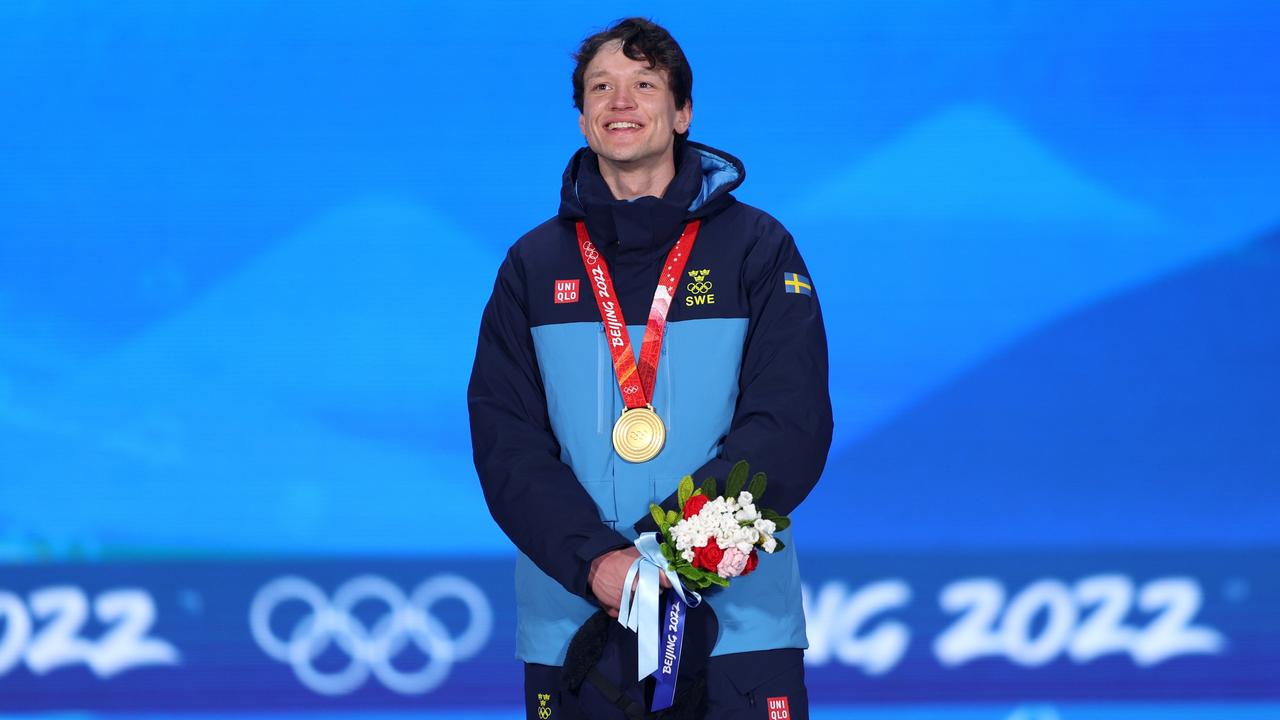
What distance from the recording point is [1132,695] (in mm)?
4539

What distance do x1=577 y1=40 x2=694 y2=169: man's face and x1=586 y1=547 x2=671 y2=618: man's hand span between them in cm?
65

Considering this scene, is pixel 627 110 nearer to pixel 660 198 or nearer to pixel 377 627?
pixel 660 198

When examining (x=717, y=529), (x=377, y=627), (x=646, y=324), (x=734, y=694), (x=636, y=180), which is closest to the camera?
(x=717, y=529)

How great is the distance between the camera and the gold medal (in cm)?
226

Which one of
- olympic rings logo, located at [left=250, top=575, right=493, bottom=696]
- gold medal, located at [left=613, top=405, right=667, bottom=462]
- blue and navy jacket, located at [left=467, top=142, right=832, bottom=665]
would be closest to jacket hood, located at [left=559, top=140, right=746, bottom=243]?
blue and navy jacket, located at [left=467, top=142, right=832, bottom=665]

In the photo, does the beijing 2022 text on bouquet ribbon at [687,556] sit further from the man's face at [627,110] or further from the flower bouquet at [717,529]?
the man's face at [627,110]

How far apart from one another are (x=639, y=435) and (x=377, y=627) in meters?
2.62

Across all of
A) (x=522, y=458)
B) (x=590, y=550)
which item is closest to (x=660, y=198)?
(x=522, y=458)

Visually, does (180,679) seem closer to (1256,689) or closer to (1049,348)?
(1049,348)

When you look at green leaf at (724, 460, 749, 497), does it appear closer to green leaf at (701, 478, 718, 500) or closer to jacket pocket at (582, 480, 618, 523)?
green leaf at (701, 478, 718, 500)

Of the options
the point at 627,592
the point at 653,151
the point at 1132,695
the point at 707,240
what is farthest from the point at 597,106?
the point at 1132,695

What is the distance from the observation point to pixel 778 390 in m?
2.26

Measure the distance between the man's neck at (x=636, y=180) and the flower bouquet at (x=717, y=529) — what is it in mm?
542

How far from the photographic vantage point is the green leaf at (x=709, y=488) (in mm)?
2137
